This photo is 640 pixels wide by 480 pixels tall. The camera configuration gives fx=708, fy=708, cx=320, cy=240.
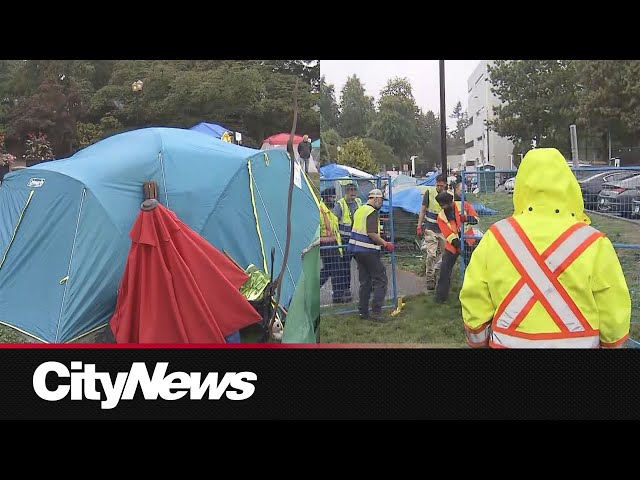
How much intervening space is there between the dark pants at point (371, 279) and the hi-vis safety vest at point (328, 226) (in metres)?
0.17

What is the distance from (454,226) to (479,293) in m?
0.76

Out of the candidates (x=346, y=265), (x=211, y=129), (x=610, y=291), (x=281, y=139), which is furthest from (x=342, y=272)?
(x=610, y=291)

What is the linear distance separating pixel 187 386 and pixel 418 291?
3.75ft

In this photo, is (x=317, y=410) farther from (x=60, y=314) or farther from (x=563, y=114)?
(x=563, y=114)

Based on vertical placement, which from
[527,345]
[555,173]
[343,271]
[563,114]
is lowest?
[527,345]

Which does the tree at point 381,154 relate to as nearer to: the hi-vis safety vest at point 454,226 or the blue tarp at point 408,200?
the blue tarp at point 408,200

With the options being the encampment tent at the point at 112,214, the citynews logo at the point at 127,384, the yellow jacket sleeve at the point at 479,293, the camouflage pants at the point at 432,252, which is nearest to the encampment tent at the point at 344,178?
the encampment tent at the point at 112,214

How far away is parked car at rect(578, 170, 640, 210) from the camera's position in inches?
129

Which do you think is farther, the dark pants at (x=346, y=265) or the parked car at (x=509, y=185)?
the dark pants at (x=346, y=265)

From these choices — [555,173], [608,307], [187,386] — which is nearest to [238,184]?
[187,386]

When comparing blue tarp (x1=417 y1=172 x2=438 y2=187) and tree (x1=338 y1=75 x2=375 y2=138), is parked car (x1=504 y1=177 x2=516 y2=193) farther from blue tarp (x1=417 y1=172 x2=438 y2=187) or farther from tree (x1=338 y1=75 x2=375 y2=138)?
A: tree (x1=338 y1=75 x2=375 y2=138)

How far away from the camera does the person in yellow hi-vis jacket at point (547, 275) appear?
2.62 metres

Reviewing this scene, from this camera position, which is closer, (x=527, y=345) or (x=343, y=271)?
(x=527, y=345)

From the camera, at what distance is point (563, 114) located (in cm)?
332
